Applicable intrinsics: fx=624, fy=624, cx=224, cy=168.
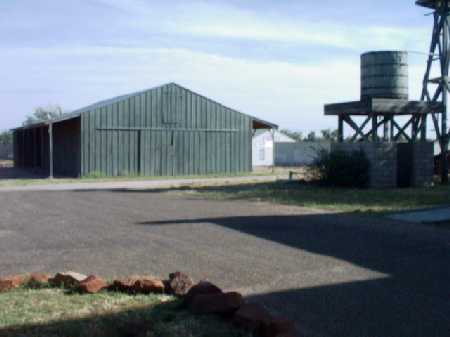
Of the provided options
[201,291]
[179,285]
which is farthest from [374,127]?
[201,291]

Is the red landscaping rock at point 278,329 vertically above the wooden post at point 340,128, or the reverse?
the wooden post at point 340,128

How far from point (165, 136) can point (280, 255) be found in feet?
85.4

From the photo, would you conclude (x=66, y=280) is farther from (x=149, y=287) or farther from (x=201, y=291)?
(x=201, y=291)

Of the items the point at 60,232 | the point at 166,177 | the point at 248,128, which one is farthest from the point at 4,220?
the point at 248,128

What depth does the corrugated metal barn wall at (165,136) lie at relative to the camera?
33156mm

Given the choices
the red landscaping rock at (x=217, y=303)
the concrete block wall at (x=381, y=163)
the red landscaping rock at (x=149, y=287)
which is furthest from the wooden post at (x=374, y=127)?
the red landscaping rock at (x=217, y=303)

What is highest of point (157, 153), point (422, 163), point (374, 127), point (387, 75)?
point (387, 75)

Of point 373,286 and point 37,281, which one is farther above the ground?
point 37,281

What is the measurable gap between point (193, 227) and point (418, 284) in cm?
589

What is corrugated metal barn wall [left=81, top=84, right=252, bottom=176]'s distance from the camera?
3316 cm

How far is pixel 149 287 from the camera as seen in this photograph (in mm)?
6723

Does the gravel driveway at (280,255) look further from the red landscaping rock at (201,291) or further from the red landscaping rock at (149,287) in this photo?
the red landscaping rock at (149,287)

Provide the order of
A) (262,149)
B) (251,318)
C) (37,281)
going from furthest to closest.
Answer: (262,149) → (37,281) → (251,318)

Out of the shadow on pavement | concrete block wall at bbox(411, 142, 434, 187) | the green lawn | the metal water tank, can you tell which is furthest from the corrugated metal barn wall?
the shadow on pavement
